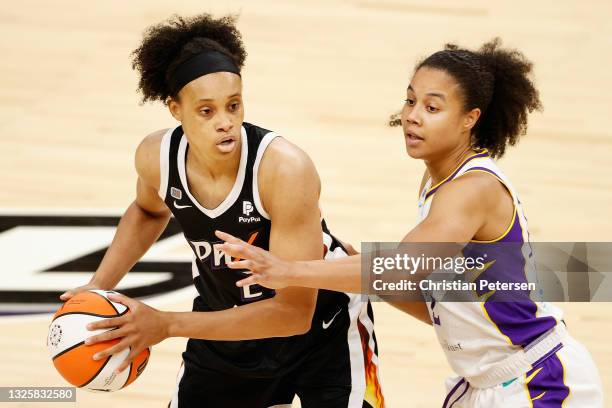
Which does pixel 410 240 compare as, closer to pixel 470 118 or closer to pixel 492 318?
pixel 492 318

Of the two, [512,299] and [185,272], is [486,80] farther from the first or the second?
[185,272]

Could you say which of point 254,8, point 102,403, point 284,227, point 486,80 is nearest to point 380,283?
point 284,227

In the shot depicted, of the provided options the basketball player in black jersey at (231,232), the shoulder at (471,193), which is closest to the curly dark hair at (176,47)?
the basketball player in black jersey at (231,232)

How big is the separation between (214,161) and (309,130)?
366cm

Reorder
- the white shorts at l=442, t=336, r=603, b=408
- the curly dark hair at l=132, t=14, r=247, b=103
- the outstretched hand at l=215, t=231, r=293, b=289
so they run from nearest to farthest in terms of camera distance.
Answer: the outstretched hand at l=215, t=231, r=293, b=289 < the white shorts at l=442, t=336, r=603, b=408 < the curly dark hair at l=132, t=14, r=247, b=103

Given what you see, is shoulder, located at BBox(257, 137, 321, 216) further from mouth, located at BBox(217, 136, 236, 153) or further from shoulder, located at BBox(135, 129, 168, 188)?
shoulder, located at BBox(135, 129, 168, 188)

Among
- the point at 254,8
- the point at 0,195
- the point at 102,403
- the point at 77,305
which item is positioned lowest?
the point at 102,403

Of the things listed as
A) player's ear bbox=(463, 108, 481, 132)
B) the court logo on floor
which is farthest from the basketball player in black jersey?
the court logo on floor

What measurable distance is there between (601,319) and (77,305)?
9.75 ft

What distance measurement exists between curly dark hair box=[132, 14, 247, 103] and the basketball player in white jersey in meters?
0.64

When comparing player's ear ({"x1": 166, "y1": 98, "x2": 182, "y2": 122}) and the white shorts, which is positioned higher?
player's ear ({"x1": 166, "y1": 98, "x2": 182, "y2": 122})

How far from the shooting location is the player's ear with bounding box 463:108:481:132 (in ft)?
11.1

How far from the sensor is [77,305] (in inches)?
130

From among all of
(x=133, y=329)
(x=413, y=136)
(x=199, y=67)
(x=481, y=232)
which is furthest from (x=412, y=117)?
(x=133, y=329)
